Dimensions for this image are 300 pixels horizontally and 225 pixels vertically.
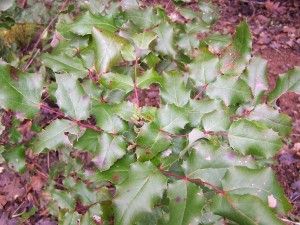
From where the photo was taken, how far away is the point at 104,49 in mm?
1150

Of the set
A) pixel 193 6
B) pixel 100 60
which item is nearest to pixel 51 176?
pixel 100 60

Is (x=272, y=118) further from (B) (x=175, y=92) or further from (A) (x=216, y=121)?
(B) (x=175, y=92)

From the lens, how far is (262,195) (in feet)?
3.01

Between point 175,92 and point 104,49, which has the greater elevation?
point 104,49

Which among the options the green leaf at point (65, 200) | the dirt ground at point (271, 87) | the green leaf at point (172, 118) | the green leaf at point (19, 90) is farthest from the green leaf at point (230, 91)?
the dirt ground at point (271, 87)

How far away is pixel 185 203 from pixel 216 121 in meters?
0.28

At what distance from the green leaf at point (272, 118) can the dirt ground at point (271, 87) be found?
96cm

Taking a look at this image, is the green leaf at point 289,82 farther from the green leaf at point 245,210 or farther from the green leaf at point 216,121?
the green leaf at point 245,210

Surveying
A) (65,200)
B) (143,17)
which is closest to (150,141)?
(143,17)

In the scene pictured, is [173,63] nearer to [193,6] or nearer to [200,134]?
[200,134]

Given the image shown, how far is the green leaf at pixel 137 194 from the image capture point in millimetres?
936

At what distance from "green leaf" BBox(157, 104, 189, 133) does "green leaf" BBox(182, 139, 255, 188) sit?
98mm

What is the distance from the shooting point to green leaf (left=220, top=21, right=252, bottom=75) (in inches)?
47.7

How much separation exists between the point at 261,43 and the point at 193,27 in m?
2.21
